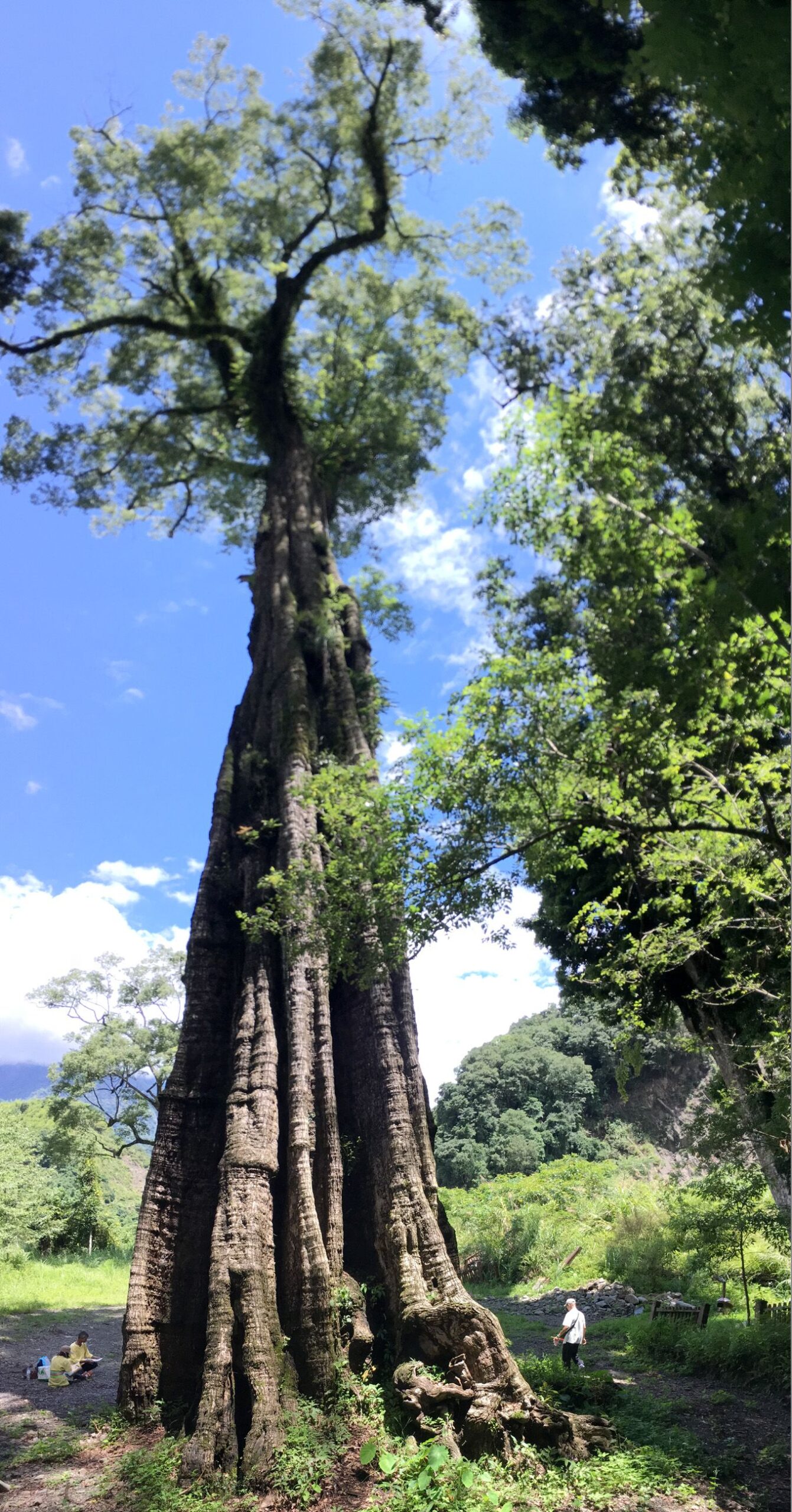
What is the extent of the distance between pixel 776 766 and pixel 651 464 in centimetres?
191

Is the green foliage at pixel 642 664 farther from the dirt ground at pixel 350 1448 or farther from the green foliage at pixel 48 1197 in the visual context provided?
the green foliage at pixel 48 1197

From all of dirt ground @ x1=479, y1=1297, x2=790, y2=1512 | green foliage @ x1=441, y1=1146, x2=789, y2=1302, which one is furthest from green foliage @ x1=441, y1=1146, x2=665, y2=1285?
dirt ground @ x1=479, y1=1297, x2=790, y2=1512

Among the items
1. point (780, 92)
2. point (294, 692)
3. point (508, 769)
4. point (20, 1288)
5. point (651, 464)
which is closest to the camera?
point (780, 92)

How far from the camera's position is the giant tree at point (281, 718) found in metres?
5.62

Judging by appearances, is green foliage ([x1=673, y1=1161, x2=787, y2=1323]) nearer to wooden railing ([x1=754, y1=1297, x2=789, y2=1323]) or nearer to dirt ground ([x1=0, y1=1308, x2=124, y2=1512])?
wooden railing ([x1=754, y1=1297, x2=789, y2=1323])

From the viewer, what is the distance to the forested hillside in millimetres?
29016

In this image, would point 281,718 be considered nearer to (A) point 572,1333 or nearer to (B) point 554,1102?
(A) point 572,1333

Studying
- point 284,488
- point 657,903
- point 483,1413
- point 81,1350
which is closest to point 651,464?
point 657,903

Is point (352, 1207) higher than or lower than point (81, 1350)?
higher

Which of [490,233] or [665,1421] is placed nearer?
[665,1421]

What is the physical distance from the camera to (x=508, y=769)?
17.3 ft

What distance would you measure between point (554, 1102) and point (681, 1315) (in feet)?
74.9

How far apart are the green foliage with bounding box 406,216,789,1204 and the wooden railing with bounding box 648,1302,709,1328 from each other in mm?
3690

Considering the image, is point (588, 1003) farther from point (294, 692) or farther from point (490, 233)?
point (490, 233)
